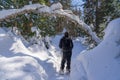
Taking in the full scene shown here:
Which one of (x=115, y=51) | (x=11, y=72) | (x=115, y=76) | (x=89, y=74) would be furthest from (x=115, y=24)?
(x=11, y=72)

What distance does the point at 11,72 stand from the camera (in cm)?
1023

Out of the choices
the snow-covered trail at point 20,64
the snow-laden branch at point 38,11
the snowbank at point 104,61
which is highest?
the snow-laden branch at point 38,11

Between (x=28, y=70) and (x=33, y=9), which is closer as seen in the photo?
(x=28, y=70)

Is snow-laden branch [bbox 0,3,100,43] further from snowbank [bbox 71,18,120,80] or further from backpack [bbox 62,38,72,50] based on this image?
snowbank [bbox 71,18,120,80]

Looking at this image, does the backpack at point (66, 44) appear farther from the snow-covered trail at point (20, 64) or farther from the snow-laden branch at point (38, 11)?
the snow-laden branch at point (38, 11)

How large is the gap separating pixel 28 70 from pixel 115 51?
15.5ft

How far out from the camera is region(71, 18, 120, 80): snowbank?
21.7ft

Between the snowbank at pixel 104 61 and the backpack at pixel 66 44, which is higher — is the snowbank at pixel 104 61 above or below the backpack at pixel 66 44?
below

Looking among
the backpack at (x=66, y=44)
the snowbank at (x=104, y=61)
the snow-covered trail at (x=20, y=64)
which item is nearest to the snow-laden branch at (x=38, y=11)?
the snow-covered trail at (x=20, y=64)

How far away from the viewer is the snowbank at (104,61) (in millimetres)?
6611

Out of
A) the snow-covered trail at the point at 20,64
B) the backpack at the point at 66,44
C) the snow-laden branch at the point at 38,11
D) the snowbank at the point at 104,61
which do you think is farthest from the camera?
the snow-laden branch at the point at 38,11

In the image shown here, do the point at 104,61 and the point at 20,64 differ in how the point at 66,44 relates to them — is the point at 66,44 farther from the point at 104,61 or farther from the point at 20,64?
the point at 104,61

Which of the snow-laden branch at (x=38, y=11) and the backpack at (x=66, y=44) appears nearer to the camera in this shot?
the backpack at (x=66, y=44)

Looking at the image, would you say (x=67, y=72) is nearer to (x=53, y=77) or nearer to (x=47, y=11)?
(x=53, y=77)
